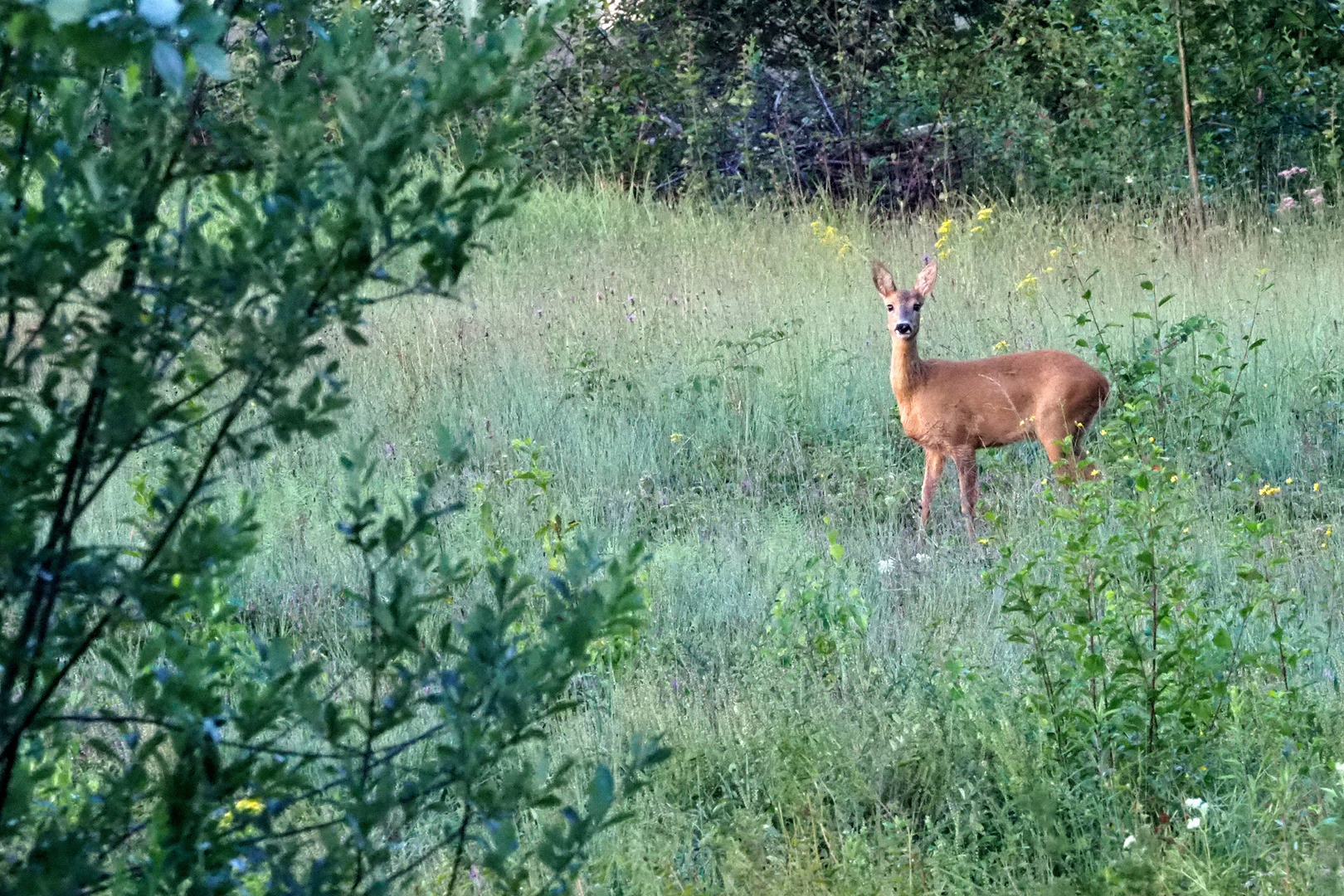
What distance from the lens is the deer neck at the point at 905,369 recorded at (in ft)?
22.3

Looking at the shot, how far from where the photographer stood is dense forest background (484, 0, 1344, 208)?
12.5m

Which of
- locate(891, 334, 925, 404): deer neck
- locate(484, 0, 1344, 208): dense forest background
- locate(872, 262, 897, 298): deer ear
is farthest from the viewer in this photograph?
locate(484, 0, 1344, 208): dense forest background

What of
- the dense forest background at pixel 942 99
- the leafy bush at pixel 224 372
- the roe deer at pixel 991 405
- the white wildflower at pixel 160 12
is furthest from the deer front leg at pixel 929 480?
the dense forest background at pixel 942 99

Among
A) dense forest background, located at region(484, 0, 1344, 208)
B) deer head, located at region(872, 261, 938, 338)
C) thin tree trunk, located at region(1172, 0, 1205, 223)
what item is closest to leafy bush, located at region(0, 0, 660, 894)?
deer head, located at region(872, 261, 938, 338)

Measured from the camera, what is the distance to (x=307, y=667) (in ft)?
5.07

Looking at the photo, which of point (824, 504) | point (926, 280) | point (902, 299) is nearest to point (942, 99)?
point (926, 280)

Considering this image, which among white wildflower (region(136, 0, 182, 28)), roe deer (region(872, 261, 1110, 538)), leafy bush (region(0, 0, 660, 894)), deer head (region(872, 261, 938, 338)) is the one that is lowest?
roe deer (region(872, 261, 1110, 538))

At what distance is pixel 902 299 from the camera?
6.98 meters

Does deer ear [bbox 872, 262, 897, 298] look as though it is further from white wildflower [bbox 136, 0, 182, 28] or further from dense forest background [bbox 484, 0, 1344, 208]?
white wildflower [bbox 136, 0, 182, 28]

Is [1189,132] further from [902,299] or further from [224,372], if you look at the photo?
[224,372]

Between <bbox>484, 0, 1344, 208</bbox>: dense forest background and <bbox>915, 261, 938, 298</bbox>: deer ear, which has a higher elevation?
<bbox>484, 0, 1344, 208</bbox>: dense forest background

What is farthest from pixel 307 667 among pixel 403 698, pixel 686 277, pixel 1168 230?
pixel 1168 230

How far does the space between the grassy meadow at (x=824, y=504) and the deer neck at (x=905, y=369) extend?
0.29 metres

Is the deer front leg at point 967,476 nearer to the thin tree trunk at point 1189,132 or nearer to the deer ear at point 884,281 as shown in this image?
the deer ear at point 884,281
